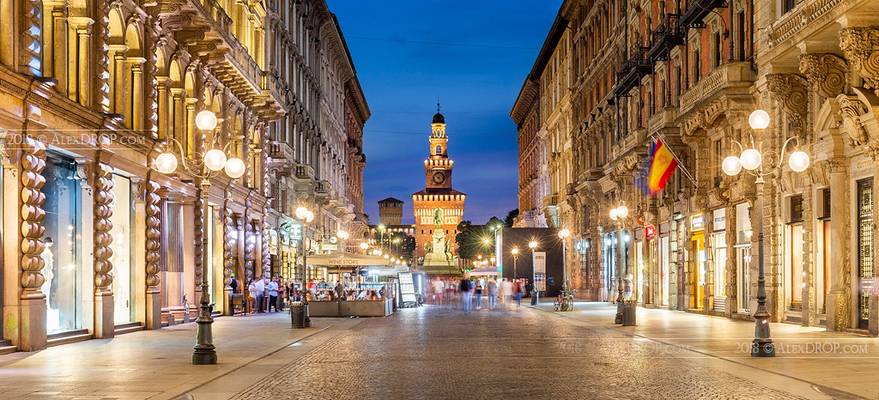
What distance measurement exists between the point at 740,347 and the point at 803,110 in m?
10.1

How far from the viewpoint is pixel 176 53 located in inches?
1425

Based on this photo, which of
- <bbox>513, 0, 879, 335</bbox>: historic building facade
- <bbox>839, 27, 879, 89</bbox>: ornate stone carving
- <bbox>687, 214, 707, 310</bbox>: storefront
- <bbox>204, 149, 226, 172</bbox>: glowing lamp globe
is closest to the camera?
<bbox>204, 149, 226, 172</bbox>: glowing lamp globe

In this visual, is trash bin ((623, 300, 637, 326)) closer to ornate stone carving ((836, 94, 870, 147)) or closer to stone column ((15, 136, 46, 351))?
ornate stone carving ((836, 94, 870, 147))

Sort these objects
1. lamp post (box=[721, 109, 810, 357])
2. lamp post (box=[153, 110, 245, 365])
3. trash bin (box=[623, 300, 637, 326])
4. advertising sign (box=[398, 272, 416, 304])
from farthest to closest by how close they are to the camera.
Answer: advertising sign (box=[398, 272, 416, 304]) → trash bin (box=[623, 300, 637, 326]) → lamp post (box=[721, 109, 810, 357]) → lamp post (box=[153, 110, 245, 365])

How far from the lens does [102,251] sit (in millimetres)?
28359

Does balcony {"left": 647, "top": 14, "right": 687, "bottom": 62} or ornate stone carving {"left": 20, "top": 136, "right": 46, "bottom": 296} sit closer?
ornate stone carving {"left": 20, "top": 136, "right": 46, "bottom": 296}

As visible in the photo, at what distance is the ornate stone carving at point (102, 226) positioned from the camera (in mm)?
27875

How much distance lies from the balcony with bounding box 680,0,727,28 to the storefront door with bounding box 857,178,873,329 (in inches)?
497

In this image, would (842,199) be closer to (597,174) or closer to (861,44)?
(861,44)

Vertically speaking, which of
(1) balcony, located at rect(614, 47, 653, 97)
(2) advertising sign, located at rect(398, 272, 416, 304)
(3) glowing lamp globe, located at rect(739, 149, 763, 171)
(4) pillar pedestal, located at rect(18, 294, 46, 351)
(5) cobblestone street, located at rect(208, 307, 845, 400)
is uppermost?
(1) balcony, located at rect(614, 47, 653, 97)

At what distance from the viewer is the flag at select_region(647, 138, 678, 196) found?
141 ft

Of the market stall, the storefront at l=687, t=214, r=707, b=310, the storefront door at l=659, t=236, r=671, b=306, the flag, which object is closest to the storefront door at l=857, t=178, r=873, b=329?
the storefront at l=687, t=214, r=707, b=310

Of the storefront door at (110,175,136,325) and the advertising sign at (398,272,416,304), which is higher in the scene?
the storefront door at (110,175,136,325)

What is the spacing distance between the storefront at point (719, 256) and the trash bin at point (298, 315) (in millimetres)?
15236
